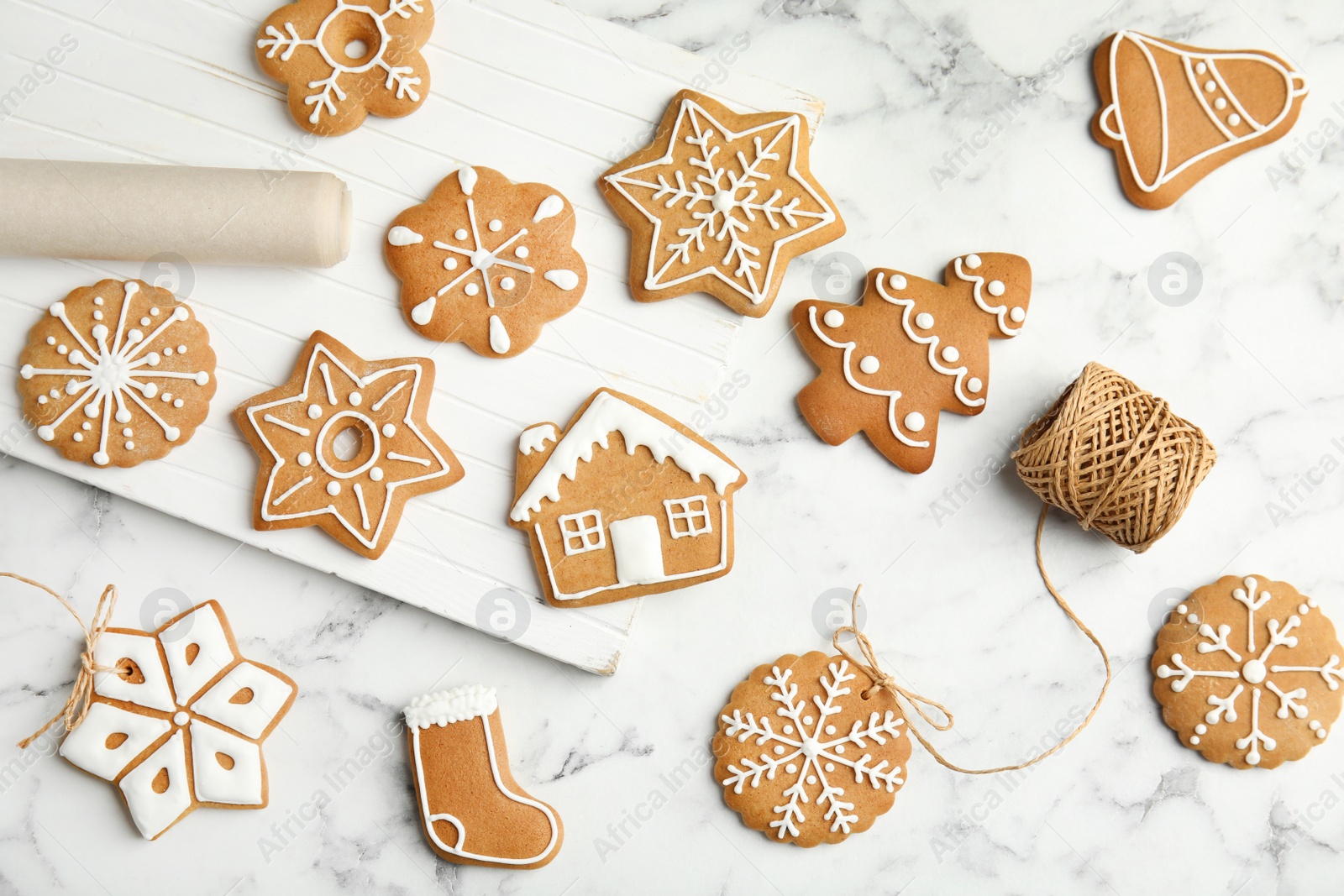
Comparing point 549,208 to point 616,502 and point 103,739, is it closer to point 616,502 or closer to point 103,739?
point 616,502

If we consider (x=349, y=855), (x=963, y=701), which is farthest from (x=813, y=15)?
(x=349, y=855)

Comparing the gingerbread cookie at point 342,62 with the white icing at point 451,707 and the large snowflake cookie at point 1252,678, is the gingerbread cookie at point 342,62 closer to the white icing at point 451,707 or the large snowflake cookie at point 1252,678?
the white icing at point 451,707

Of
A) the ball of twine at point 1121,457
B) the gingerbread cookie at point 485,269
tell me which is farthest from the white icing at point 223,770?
the ball of twine at point 1121,457

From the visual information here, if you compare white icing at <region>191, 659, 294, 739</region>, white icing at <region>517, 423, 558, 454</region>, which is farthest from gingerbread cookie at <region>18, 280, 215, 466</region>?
white icing at <region>517, 423, 558, 454</region>

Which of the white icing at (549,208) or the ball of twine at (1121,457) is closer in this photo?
the ball of twine at (1121,457)

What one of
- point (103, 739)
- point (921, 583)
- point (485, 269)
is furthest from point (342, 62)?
point (921, 583)

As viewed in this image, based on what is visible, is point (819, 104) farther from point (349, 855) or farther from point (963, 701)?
point (349, 855)

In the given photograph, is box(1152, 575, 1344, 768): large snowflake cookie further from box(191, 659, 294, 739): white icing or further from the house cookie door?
box(191, 659, 294, 739): white icing
